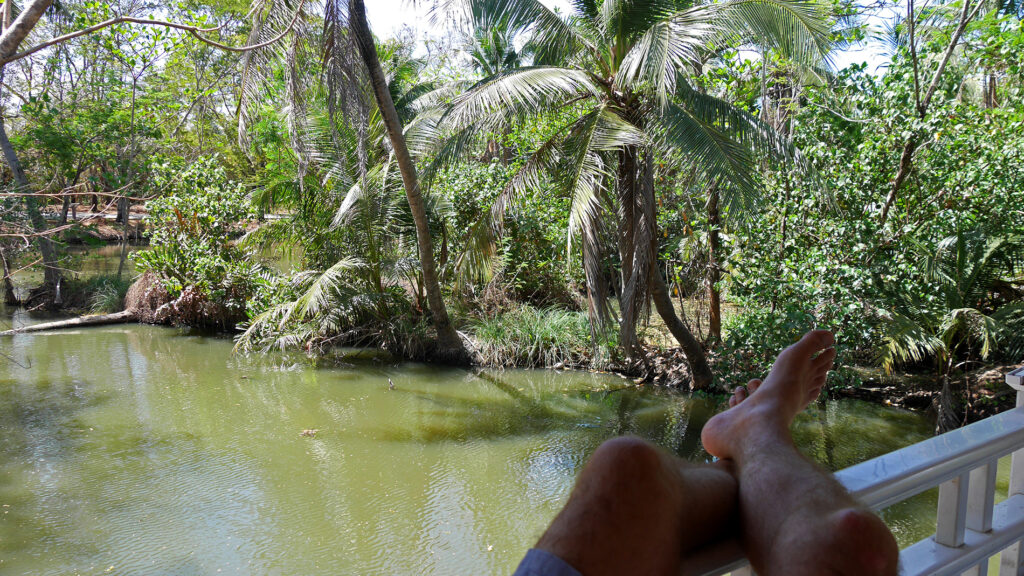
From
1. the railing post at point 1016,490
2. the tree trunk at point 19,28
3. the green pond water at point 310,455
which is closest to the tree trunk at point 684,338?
the green pond water at point 310,455

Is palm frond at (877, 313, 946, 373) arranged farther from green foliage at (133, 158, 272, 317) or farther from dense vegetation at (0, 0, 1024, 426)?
green foliage at (133, 158, 272, 317)

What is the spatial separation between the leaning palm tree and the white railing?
4.57 metres

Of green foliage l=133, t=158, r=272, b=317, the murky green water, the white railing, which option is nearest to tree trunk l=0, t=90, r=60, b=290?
green foliage l=133, t=158, r=272, b=317

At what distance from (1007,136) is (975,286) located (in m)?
1.54

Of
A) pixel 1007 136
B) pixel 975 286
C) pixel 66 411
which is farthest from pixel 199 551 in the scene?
pixel 1007 136

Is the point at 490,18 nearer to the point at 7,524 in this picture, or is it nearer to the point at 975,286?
the point at 975,286

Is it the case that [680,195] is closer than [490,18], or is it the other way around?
[490,18]

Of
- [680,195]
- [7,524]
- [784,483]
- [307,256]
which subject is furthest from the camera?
[307,256]

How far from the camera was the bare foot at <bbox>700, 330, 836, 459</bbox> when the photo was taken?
1300mm

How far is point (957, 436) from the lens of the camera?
152 centimetres

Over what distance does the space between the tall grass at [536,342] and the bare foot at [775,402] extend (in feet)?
26.0

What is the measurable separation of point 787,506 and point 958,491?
32.5 inches

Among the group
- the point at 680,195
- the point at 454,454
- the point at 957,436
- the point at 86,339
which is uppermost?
the point at 680,195

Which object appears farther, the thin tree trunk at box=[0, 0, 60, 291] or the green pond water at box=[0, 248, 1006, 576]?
the green pond water at box=[0, 248, 1006, 576]
